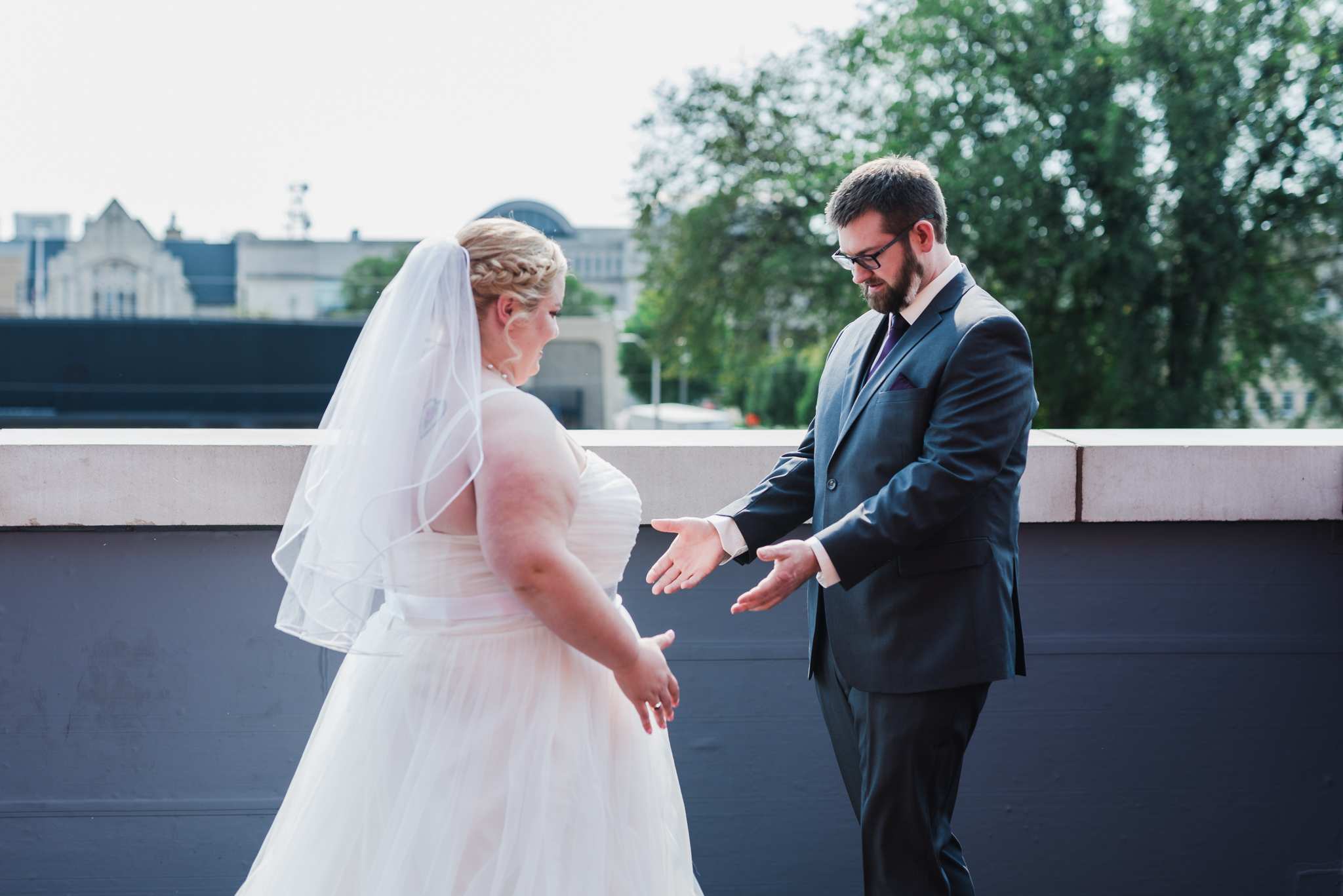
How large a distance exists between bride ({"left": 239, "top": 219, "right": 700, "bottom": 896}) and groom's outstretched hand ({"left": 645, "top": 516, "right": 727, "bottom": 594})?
338 mm

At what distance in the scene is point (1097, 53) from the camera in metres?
17.8

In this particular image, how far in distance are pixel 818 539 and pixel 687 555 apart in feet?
1.46

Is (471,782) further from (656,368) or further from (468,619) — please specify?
(656,368)

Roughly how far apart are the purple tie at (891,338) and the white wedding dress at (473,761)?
74cm

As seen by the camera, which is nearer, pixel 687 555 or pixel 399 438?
pixel 399 438

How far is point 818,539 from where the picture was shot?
7.19ft

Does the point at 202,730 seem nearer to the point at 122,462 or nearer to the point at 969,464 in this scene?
the point at 122,462

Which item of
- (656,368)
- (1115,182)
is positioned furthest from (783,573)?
(656,368)

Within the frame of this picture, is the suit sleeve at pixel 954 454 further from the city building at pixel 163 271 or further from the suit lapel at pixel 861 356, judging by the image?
the city building at pixel 163 271

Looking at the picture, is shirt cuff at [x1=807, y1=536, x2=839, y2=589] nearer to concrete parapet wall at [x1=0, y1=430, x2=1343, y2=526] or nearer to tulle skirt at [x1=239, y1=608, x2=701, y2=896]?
tulle skirt at [x1=239, y1=608, x2=701, y2=896]

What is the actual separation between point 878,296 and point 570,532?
98 cm

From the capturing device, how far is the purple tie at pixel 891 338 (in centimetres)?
244

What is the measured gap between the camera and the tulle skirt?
200 centimetres

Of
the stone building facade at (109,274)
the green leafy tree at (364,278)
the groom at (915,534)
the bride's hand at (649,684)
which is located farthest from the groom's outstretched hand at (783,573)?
the stone building facade at (109,274)
